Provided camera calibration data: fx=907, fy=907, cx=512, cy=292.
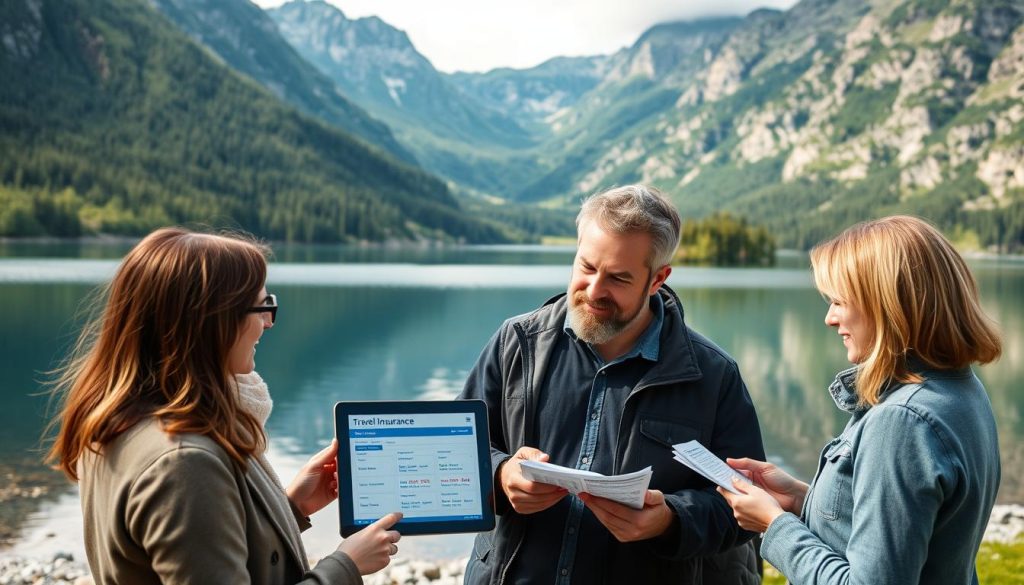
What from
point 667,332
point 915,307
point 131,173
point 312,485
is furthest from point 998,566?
point 131,173

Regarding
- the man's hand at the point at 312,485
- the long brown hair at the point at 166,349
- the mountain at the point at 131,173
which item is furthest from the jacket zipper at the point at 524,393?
the mountain at the point at 131,173

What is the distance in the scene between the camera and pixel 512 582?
3750mm

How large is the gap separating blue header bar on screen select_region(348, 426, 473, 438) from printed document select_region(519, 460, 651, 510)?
14.1 inches

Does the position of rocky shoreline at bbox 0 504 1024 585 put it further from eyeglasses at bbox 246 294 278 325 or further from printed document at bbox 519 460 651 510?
eyeglasses at bbox 246 294 278 325

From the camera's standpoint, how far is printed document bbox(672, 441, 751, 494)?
335cm

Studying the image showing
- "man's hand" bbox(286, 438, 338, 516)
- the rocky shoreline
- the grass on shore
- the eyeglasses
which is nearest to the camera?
the eyeglasses

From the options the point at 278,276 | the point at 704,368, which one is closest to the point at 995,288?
the point at 278,276

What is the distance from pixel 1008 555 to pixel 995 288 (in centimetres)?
6694

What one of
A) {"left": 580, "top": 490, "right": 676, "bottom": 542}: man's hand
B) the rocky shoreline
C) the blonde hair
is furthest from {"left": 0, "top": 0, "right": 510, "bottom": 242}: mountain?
the blonde hair

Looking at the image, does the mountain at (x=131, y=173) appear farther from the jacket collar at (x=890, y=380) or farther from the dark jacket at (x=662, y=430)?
the jacket collar at (x=890, y=380)

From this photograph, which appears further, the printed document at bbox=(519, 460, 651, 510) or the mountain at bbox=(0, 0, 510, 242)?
the mountain at bbox=(0, 0, 510, 242)

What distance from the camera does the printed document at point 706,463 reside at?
11.0ft

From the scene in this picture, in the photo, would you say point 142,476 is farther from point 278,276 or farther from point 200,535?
point 278,276

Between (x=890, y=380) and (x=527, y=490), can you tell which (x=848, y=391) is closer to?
(x=890, y=380)
